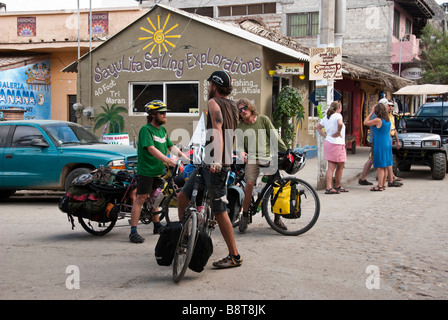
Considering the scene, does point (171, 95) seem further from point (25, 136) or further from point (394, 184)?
point (394, 184)

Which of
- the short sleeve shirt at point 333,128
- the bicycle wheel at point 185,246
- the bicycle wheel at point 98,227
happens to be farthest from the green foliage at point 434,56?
the bicycle wheel at point 185,246

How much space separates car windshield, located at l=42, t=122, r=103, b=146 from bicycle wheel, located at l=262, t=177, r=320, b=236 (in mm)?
5143

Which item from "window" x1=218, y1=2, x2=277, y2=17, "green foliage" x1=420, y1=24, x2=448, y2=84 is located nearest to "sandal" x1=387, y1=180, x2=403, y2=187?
"green foliage" x1=420, y1=24, x2=448, y2=84

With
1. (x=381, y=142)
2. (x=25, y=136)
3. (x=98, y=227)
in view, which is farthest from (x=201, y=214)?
(x=381, y=142)

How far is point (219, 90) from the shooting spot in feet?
17.2

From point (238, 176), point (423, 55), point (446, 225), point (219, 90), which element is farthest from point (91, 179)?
point (423, 55)

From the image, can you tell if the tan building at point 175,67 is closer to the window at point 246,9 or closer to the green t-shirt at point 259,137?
the green t-shirt at point 259,137

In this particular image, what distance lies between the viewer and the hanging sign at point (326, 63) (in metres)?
11.4

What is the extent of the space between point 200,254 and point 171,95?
12.0 m

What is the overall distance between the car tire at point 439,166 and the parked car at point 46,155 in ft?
24.7

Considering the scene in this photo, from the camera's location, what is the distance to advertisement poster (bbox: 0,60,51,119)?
21750 millimetres

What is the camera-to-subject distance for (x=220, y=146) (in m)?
5.09

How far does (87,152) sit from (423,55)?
25.9 meters

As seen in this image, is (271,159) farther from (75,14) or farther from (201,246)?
(75,14)
